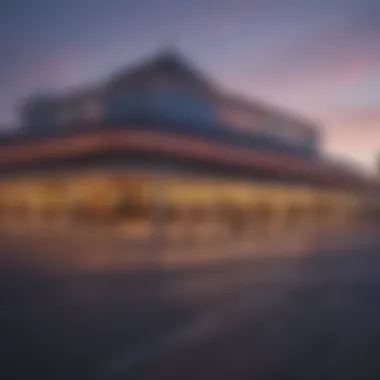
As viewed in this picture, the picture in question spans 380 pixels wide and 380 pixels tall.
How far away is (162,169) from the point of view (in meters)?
20.5

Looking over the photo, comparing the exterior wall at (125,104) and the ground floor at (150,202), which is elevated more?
the exterior wall at (125,104)

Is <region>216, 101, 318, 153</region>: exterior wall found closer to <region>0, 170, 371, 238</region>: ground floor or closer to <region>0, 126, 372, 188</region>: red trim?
<region>0, 126, 372, 188</region>: red trim

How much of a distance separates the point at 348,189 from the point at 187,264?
82.1ft

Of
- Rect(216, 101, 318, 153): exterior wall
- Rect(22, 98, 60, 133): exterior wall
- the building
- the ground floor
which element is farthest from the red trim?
Rect(22, 98, 60, 133): exterior wall

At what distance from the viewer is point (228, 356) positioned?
4.38 metres

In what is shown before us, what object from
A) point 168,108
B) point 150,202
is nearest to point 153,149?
point 150,202

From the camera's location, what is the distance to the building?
68.3ft

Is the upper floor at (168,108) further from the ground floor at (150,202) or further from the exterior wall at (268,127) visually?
the ground floor at (150,202)

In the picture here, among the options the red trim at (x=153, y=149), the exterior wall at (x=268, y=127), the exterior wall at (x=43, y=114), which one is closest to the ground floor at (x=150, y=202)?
the red trim at (x=153, y=149)

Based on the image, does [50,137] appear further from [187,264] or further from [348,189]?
[348,189]

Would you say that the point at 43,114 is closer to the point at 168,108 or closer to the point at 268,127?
the point at 168,108

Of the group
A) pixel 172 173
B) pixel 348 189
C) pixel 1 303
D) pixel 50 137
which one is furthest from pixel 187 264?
pixel 348 189

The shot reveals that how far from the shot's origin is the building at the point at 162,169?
20812mm

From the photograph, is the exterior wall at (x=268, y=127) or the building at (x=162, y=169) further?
the exterior wall at (x=268, y=127)
